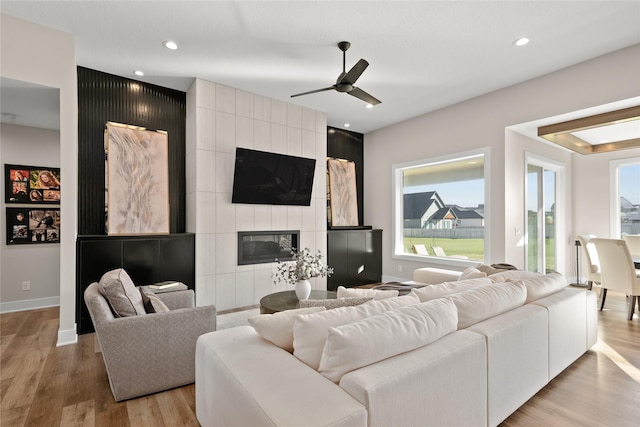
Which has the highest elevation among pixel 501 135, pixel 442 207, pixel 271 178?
pixel 501 135

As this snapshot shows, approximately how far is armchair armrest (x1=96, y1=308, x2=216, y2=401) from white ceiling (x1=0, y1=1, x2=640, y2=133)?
254 cm

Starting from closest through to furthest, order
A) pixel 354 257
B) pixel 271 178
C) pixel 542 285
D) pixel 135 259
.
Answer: pixel 542 285 → pixel 135 259 → pixel 271 178 → pixel 354 257

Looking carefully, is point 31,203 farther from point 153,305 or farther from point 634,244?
point 634,244

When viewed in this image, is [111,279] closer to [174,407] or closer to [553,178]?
[174,407]

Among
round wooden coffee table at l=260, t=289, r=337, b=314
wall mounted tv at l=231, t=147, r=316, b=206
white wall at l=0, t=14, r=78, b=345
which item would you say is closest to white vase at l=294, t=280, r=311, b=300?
round wooden coffee table at l=260, t=289, r=337, b=314

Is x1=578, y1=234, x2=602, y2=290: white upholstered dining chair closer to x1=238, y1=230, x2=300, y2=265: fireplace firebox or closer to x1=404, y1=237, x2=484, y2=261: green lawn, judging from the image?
x1=404, y1=237, x2=484, y2=261: green lawn

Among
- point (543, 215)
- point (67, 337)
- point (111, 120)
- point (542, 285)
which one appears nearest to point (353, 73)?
point (542, 285)

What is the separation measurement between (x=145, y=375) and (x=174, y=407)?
12.6 inches

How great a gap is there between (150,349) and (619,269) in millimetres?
5002

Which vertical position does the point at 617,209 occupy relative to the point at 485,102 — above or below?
below

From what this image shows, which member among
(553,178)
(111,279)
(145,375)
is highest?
(553,178)

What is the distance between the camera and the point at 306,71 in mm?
3842

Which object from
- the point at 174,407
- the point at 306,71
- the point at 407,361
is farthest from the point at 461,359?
the point at 306,71

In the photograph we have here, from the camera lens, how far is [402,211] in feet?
20.0
